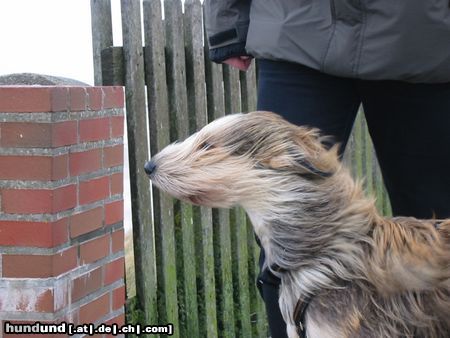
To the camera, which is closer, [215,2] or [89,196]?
[215,2]

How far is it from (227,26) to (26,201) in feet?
3.56

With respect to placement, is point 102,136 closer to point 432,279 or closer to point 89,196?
point 89,196

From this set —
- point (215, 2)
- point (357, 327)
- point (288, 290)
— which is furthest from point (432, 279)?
point (215, 2)

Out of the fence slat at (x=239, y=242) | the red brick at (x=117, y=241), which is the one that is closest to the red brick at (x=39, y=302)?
the red brick at (x=117, y=241)

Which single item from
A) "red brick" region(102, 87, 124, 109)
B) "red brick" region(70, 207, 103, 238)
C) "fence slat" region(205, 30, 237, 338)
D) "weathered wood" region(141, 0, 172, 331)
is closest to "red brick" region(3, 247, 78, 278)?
"red brick" region(70, 207, 103, 238)

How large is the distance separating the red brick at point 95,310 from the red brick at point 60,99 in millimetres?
887

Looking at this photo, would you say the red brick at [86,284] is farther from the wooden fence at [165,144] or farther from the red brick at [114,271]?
the wooden fence at [165,144]

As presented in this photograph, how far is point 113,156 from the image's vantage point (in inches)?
147

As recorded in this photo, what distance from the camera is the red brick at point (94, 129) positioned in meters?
3.47

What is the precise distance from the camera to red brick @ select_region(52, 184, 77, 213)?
10.8ft

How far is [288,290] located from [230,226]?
239 cm

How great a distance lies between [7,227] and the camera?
3.33 m

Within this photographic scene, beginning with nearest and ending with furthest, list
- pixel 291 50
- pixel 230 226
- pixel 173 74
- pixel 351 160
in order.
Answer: pixel 291 50
pixel 173 74
pixel 230 226
pixel 351 160

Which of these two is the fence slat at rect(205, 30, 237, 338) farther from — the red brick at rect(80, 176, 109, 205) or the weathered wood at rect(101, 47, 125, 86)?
the red brick at rect(80, 176, 109, 205)
